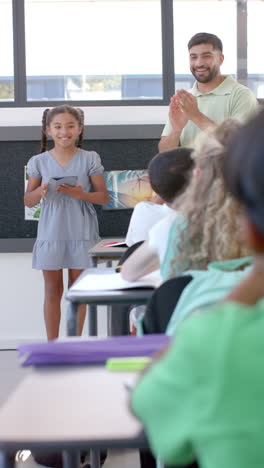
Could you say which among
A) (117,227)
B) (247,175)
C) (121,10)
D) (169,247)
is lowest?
(117,227)

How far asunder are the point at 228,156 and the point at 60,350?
638mm

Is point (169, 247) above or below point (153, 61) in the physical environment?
below

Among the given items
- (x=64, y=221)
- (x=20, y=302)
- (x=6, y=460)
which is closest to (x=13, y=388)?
(x=64, y=221)

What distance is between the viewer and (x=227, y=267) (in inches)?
60.9

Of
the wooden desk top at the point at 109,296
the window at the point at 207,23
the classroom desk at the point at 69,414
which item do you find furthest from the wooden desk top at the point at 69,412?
the window at the point at 207,23

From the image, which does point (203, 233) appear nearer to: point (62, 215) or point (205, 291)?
point (205, 291)

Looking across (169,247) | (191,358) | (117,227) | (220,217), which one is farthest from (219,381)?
(117,227)

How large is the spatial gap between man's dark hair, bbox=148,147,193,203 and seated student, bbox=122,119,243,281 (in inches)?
18.1

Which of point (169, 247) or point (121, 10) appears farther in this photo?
point (121, 10)

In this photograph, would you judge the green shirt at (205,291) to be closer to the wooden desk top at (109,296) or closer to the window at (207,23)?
the wooden desk top at (109,296)

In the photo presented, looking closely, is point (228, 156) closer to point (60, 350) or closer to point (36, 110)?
point (60, 350)

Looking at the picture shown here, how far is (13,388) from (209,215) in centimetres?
214

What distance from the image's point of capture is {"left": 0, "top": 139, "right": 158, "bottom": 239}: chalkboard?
4.89 meters

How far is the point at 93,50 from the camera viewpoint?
197 inches
